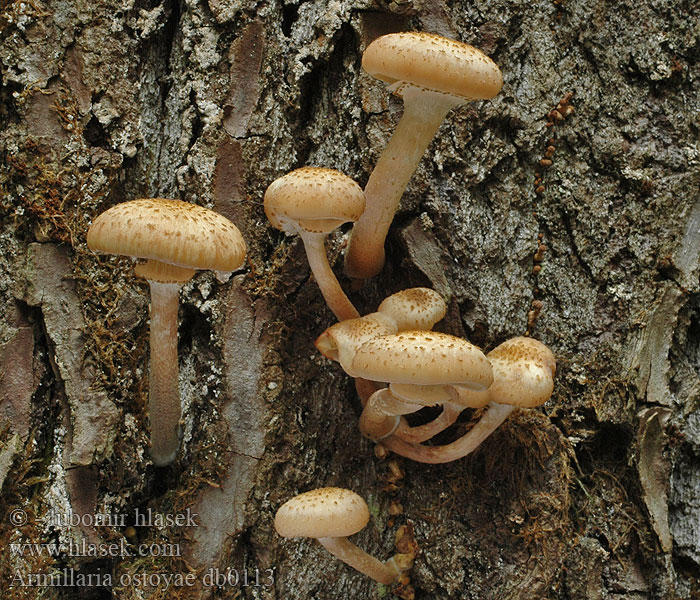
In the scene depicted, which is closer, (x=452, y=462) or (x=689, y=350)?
(x=452, y=462)

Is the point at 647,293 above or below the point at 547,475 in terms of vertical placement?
above

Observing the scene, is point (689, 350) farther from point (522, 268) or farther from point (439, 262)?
point (439, 262)

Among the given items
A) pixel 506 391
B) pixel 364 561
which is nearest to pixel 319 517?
pixel 364 561

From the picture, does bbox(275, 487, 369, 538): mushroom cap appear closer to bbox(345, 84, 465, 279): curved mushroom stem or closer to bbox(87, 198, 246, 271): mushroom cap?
bbox(87, 198, 246, 271): mushroom cap

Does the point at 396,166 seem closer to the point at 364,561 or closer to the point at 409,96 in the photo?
the point at 409,96

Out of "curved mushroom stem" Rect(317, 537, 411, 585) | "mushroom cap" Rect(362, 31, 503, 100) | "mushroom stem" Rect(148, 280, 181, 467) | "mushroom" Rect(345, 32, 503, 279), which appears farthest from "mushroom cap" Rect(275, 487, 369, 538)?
"mushroom cap" Rect(362, 31, 503, 100)

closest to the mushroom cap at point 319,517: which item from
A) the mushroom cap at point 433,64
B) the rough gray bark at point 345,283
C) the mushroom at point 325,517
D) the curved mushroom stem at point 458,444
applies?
the mushroom at point 325,517

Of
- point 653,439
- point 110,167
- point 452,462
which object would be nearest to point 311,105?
point 110,167
